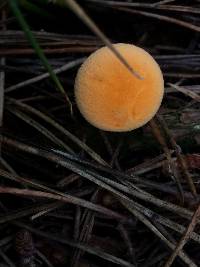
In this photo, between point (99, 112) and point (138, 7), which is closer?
point (99, 112)

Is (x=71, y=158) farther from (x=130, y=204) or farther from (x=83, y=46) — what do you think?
(x=83, y=46)

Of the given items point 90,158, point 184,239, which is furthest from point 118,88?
point 184,239

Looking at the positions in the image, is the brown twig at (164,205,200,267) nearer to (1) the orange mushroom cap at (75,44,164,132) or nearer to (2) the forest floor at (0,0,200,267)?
(2) the forest floor at (0,0,200,267)

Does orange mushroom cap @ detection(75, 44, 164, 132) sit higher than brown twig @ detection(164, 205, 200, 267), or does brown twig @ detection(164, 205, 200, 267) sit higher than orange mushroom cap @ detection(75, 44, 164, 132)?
orange mushroom cap @ detection(75, 44, 164, 132)

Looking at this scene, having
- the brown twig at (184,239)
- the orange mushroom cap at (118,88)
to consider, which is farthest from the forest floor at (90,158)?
the orange mushroom cap at (118,88)

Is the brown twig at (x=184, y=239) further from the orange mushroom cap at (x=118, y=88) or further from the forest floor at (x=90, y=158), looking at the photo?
the orange mushroom cap at (x=118, y=88)

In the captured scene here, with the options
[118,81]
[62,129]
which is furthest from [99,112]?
[62,129]

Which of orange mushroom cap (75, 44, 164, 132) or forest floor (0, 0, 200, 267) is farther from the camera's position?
forest floor (0, 0, 200, 267)

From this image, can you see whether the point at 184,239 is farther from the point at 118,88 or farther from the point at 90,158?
the point at 118,88

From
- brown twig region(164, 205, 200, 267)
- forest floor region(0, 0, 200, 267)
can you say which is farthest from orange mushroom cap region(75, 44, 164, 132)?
brown twig region(164, 205, 200, 267)
